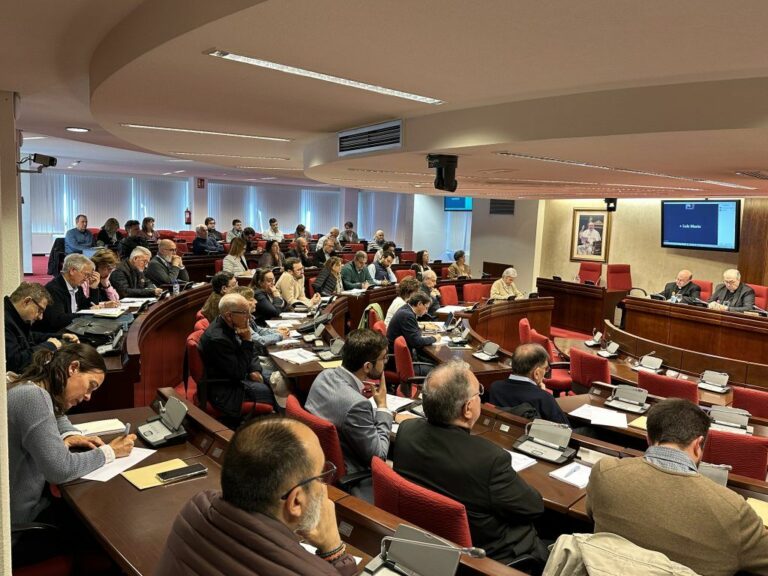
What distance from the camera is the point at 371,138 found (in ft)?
16.7

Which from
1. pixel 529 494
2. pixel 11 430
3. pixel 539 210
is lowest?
pixel 529 494

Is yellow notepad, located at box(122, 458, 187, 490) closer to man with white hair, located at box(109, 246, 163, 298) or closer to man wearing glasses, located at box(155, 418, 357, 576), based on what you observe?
man wearing glasses, located at box(155, 418, 357, 576)

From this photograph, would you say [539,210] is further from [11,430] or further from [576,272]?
[11,430]

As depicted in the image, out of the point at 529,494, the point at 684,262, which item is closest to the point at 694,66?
the point at 529,494

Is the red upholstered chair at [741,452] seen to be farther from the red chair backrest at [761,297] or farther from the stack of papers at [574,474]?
the red chair backrest at [761,297]

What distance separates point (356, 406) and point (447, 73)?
182 centimetres

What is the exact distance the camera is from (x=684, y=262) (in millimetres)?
11961

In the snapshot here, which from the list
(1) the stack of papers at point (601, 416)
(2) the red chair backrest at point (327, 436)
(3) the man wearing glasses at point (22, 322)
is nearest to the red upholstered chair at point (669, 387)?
(1) the stack of papers at point (601, 416)

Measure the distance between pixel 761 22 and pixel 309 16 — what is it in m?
1.62

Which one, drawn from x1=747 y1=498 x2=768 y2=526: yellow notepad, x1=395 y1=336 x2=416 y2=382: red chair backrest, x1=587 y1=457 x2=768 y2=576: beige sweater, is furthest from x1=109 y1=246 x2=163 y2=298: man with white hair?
x1=747 y1=498 x2=768 y2=526: yellow notepad

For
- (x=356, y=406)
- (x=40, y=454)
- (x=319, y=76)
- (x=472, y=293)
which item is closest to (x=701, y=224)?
(x=472, y=293)

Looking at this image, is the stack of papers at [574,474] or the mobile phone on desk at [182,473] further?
the stack of papers at [574,474]

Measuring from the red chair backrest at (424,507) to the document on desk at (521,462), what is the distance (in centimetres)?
83

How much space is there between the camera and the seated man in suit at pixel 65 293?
528cm
